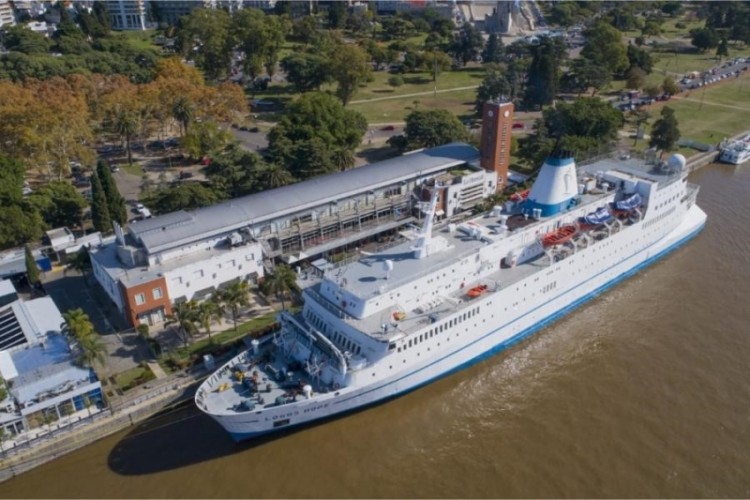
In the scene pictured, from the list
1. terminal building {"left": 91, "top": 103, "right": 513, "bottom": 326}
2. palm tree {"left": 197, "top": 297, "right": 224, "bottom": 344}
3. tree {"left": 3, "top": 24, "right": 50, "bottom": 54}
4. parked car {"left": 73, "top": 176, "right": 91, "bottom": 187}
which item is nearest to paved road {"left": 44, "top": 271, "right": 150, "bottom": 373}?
terminal building {"left": 91, "top": 103, "right": 513, "bottom": 326}

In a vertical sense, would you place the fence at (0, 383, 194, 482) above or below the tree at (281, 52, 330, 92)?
below

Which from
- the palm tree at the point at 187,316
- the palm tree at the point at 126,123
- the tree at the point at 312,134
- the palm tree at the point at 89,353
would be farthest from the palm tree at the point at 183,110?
the palm tree at the point at 89,353

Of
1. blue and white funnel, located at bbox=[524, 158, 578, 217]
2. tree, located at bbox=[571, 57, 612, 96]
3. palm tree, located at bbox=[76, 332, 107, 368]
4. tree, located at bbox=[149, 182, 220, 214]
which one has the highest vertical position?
tree, located at bbox=[571, 57, 612, 96]

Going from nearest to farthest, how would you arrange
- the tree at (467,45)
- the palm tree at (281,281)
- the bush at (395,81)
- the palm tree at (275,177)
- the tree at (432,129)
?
1. the palm tree at (281,281)
2. the palm tree at (275,177)
3. the tree at (432,129)
4. the bush at (395,81)
5. the tree at (467,45)

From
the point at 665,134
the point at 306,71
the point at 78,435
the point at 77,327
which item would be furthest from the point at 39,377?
the point at 306,71

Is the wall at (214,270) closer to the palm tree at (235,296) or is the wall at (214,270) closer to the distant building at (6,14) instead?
the palm tree at (235,296)

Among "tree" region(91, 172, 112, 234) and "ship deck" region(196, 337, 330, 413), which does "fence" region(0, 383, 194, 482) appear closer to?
"ship deck" region(196, 337, 330, 413)

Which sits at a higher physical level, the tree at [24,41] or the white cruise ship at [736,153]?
the tree at [24,41]
